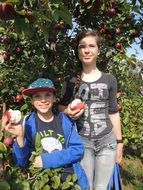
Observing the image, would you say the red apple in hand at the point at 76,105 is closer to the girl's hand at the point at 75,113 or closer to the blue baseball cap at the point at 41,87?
the girl's hand at the point at 75,113

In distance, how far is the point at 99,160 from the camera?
9.59 feet

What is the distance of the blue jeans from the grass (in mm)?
2890

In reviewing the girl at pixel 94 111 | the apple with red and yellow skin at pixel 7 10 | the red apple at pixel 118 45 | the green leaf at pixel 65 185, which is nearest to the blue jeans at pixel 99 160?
the girl at pixel 94 111

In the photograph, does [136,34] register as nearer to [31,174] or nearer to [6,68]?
[6,68]

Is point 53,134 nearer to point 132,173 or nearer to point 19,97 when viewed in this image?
point 19,97

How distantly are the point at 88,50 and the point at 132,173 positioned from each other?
426 centimetres

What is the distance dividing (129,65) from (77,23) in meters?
0.80

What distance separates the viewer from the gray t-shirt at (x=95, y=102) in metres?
2.90

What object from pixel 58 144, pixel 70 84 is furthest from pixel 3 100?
pixel 58 144

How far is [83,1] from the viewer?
342cm

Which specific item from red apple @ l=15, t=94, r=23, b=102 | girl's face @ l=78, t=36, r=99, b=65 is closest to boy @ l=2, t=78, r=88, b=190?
girl's face @ l=78, t=36, r=99, b=65

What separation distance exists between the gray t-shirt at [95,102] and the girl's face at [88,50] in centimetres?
16

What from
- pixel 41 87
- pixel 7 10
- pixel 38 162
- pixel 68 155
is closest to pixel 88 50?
pixel 41 87

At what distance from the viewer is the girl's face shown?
2887 mm
